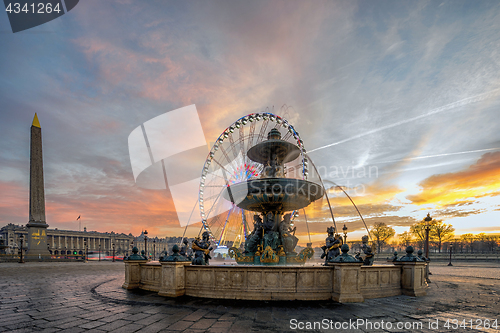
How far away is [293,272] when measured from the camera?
7.47 metres

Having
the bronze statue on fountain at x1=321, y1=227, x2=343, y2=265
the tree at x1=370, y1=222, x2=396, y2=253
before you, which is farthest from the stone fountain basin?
the tree at x1=370, y1=222, x2=396, y2=253

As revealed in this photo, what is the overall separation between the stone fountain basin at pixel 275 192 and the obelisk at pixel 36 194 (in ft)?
111

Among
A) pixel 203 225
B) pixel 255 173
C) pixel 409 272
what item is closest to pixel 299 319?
pixel 409 272

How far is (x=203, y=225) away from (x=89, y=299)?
1487 centimetres

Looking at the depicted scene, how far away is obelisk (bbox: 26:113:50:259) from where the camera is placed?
33938mm

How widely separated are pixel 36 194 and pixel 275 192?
36867 mm

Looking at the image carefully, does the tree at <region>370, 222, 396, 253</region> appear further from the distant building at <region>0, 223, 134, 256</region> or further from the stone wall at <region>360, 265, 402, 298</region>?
the distant building at <region>0, 223, 134, 256</region>

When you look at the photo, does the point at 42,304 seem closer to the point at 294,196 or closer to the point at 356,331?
the point at 356,331

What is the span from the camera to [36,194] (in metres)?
34.2

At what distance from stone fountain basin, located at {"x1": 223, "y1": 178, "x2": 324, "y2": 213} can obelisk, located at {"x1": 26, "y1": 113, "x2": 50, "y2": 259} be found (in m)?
33.7

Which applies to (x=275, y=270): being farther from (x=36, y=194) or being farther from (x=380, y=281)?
(x=36, y=194)

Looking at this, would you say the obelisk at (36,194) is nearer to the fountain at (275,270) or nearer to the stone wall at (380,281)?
the fountain at (275,270)

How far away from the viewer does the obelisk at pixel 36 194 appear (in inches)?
1336

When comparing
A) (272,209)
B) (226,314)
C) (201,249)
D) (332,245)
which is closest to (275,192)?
(272,209)
